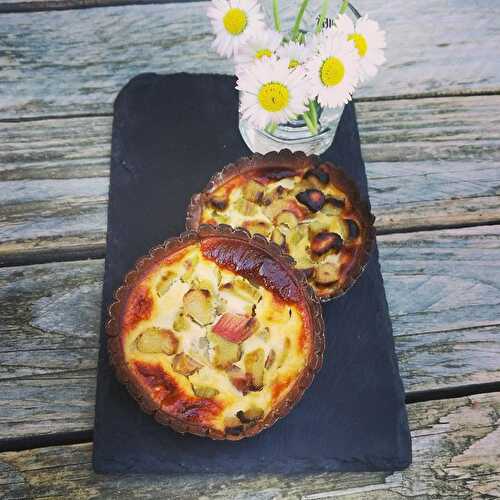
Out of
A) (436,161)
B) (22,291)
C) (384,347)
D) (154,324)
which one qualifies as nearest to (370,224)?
(384,347)

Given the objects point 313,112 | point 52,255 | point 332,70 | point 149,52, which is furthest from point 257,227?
point 149,52

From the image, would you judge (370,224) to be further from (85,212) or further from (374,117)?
(85,212)

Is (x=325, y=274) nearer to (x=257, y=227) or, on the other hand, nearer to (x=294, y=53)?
(x=257, y=227)

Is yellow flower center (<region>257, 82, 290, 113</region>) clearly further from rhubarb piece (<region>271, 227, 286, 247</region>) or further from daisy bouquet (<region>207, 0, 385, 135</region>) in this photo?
rhubarb piece (<region>271, 227, 286, 247</region>)

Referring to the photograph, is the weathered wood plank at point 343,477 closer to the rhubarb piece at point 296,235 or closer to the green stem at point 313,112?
the rhubarb piece at point 296,235

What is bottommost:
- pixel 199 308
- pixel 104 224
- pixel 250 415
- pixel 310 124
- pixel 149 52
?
pixel 250 415

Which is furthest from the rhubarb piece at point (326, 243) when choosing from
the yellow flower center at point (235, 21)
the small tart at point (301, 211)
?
the yellow flower center at point (235, 21)
